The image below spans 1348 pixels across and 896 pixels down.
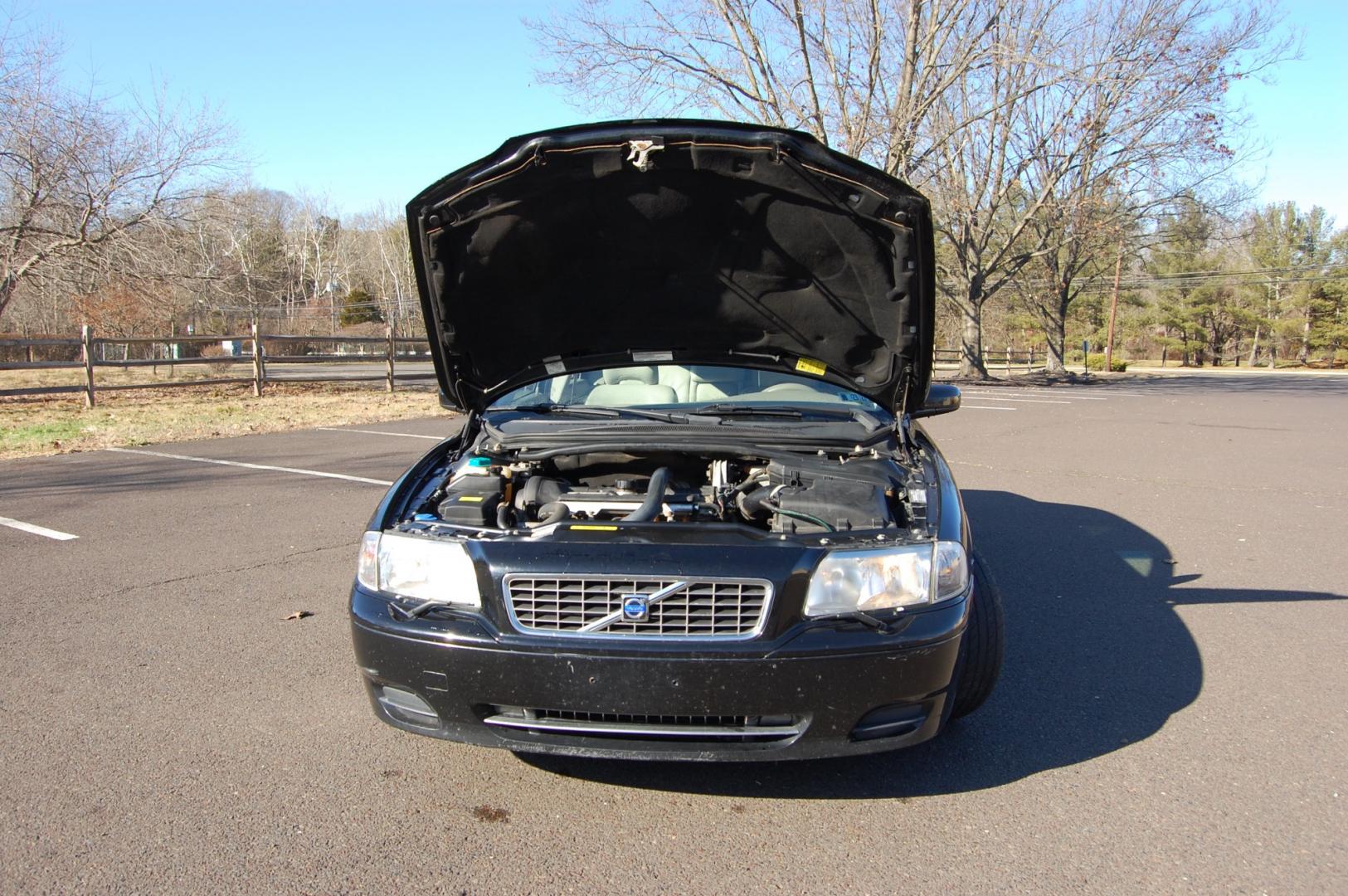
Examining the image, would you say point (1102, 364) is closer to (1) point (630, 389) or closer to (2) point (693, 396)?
(2) point (693, 396)

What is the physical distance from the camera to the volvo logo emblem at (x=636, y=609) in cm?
263

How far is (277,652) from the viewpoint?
4059 mm

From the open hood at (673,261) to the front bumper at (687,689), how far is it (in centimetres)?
154

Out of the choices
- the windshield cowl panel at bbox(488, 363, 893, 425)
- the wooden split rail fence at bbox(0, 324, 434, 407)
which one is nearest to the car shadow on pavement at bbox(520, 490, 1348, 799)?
the windshield cowl panel at bbox(488, 363, 893, 425)

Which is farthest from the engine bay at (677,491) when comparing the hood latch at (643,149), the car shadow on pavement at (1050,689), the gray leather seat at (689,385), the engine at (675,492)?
the hood latch at (643,149)

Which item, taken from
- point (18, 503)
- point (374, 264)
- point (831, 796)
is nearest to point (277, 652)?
point (831, 796)

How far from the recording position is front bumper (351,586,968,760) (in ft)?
8.39

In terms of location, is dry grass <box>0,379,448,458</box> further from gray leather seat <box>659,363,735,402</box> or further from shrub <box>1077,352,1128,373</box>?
shrub <box>1077,352,1128,373</box>

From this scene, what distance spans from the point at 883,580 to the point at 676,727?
72 centimetres

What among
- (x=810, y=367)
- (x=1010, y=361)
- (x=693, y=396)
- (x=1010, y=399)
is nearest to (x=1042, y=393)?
(x=1010, y=399)

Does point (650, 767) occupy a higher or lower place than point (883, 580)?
lower

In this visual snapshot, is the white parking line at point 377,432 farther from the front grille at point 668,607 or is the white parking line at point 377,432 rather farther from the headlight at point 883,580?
the headlight at point 883,580

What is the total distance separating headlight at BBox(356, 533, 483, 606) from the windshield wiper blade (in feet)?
3.94

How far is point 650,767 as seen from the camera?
302 cm
